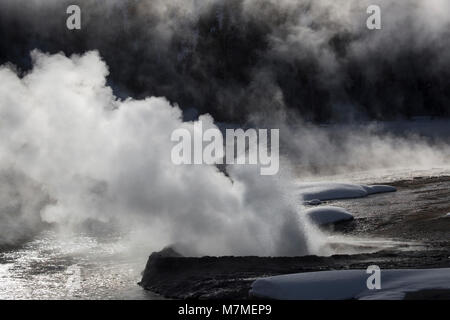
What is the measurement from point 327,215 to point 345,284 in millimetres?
13750

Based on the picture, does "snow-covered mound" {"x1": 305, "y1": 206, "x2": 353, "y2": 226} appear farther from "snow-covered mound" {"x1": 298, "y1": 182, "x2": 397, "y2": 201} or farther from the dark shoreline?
the dark shoreline

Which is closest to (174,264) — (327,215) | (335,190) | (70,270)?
(70,270)

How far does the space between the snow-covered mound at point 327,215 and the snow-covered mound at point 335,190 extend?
7672 mm

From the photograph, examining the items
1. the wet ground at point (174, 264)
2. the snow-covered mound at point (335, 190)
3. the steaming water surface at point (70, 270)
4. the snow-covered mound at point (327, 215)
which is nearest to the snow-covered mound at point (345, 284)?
the wet ground at point (174, 264)

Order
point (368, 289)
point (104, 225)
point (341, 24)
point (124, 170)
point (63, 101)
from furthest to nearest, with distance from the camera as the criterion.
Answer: point (341, 24) < point (104, 225) < point (63, 101) < point (124, 170) < point (368, 289)

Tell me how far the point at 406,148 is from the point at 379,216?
41.9 metres

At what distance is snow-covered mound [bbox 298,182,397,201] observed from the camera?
40.2 meters

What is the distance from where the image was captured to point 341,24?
83750 millimetres

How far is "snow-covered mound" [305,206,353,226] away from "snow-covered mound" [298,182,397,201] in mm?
7672

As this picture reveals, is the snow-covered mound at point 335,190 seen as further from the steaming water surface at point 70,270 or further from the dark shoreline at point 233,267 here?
the dark shoreline at point 233,267

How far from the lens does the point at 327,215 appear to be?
3100 centimetres

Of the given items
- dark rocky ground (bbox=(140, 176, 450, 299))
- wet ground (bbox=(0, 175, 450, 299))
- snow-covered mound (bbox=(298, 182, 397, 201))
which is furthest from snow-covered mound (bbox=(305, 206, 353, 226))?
snow-covered mound (bbox=(298, 182, 397, 201))

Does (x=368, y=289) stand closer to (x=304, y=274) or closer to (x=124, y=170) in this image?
(x=304, y=274)

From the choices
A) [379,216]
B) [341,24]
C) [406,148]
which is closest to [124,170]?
[379,216]
